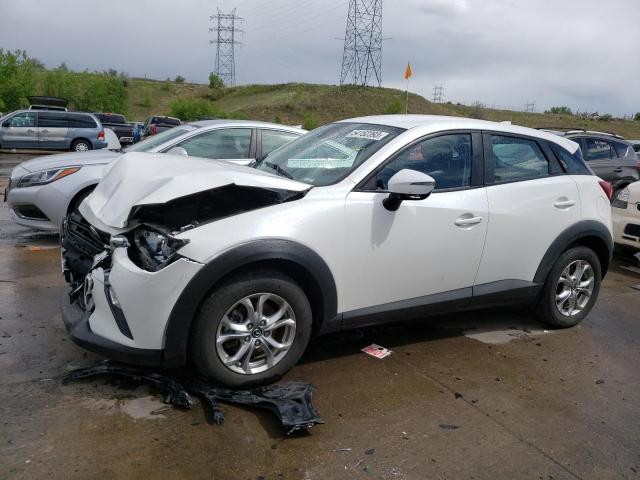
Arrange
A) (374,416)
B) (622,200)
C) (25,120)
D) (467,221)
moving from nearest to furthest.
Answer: (374,416) → (467,221) → (622,200) → (25,120)

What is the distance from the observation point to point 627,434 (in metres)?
3.24

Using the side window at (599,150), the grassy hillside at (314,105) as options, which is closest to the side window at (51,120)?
the side window at (599,150)

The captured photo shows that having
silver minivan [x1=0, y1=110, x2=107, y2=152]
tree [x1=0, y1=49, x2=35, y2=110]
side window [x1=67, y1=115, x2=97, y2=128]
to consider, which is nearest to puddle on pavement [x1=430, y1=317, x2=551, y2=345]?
silver minivan [x1=0, y1=110, x2=107, y2=152]

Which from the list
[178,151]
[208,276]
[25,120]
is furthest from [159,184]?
[25,120]

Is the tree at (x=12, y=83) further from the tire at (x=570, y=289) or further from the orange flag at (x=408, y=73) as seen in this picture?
the tire at (x=570, y=289)

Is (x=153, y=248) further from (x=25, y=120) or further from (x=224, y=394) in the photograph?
(x=25, y=120)

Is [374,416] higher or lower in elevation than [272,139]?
lower

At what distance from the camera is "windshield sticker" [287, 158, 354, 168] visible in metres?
3.86

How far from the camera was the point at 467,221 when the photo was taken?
3973mm

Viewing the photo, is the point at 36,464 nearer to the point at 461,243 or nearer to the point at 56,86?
the point at 461,243

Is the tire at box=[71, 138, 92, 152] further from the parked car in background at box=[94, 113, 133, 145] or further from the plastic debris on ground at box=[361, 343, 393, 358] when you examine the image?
the plastic debris on ground at box=[361, 343, 393, 358]

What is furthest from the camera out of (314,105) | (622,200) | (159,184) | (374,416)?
(314,105)

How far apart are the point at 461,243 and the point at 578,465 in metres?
1.59

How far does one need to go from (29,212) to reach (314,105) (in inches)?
2141
